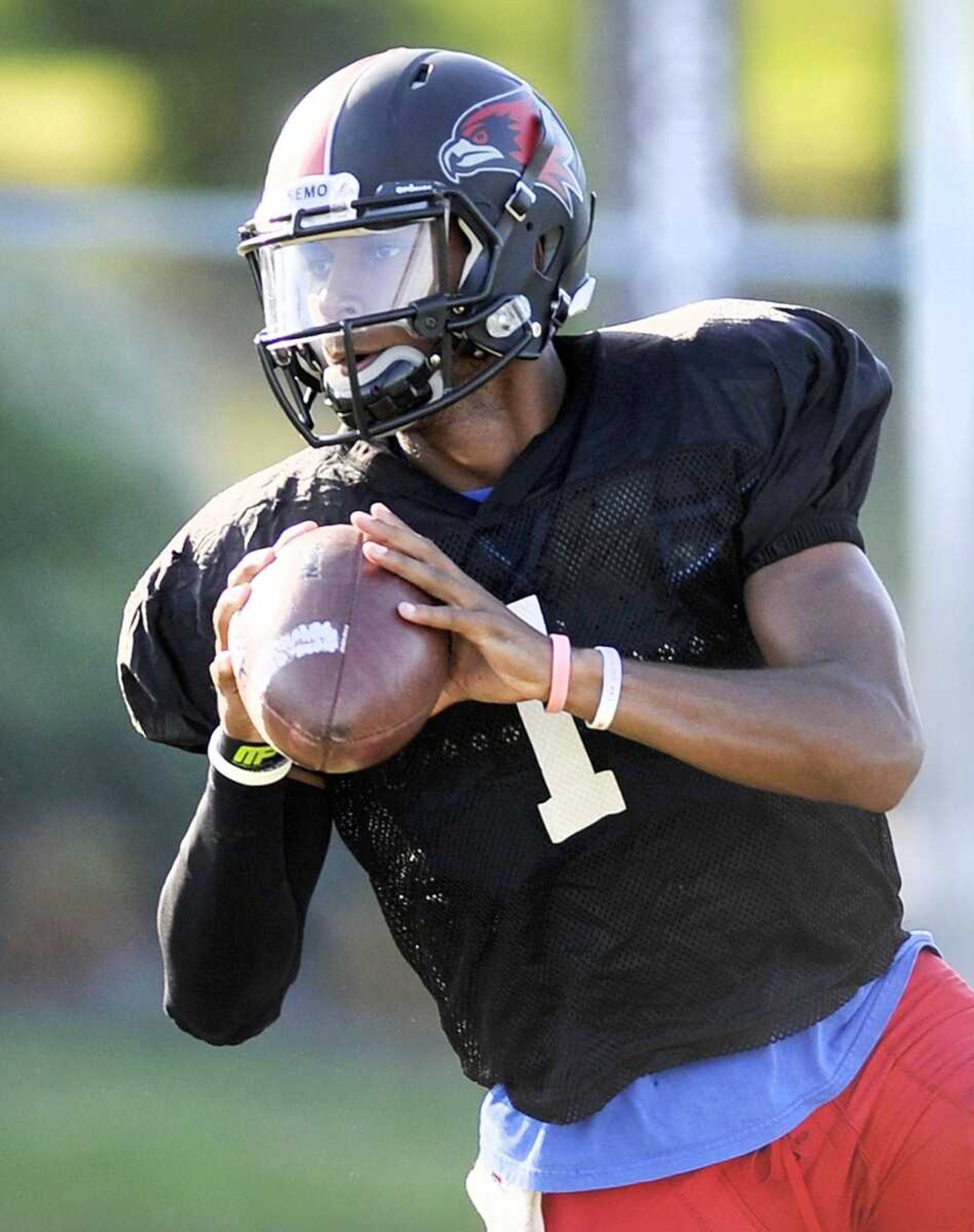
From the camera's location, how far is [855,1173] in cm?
202

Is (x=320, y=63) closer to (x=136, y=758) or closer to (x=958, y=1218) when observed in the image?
(x=136, y=758)

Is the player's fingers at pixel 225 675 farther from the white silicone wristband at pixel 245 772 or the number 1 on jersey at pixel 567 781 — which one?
the number 1 on jersey at pixel 567 781

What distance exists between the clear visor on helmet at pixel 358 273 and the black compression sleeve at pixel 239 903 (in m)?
0.47

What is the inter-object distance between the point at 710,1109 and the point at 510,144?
39.6 inches

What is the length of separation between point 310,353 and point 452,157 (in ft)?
0.83

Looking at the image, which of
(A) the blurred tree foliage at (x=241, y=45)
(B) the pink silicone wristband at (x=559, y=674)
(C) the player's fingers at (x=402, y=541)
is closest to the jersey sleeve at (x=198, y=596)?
(C) the player's fingers at (x=402, y=541)

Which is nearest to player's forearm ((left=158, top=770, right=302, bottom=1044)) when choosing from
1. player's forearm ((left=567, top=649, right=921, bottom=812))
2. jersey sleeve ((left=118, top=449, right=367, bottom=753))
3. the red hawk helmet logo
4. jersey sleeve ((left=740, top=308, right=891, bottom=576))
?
jersey sleeve ((left=118, top=449, right=367, bottom=753))

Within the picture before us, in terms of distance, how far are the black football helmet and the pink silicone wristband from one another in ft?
1.20

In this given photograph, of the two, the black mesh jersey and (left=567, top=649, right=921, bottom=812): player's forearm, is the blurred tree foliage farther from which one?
(left=567, top=649, right=921, bottom=812): player's forearm

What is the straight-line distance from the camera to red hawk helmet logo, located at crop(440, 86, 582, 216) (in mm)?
2141

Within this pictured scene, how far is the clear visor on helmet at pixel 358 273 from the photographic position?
6.73 ft

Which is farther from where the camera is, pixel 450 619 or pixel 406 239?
pixel 406 239

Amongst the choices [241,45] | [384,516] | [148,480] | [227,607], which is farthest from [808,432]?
[241,45]

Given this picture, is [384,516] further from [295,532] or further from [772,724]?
[772,724]
